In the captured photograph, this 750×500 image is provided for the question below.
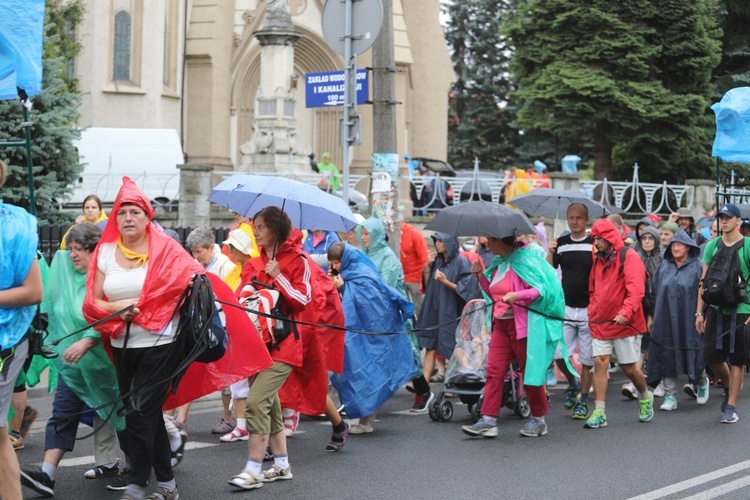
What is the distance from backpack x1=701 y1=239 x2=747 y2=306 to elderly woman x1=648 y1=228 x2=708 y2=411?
1349mm

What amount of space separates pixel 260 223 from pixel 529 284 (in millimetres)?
2923

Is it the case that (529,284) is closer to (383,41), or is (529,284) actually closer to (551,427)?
(551,427)

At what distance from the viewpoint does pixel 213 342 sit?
7094mm

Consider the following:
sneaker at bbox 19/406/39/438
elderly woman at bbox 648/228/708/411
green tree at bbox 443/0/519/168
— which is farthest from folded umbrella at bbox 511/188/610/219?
green tree at bbox 443/0/519/168

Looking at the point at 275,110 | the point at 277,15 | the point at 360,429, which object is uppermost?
the point at 277,15

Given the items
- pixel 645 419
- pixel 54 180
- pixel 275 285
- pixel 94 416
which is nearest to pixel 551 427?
pixel 645 419

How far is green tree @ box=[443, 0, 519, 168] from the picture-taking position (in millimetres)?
52719

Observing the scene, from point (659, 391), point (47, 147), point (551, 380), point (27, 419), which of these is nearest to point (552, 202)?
point (551, 380)

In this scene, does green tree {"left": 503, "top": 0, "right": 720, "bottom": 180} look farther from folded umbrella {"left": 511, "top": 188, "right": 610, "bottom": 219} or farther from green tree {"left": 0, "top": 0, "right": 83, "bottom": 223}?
folded umbrella {"left": 511, "top": 188, "right": 610, "bottom": 219}

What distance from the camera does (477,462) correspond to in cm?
905

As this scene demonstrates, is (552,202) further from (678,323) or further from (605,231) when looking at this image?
(605,231)

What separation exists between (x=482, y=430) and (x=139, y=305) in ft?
13.4

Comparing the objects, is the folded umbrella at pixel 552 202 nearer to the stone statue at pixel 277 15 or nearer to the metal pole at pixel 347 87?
the metal pole at pixel 347 87

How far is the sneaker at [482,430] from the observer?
1002cm
